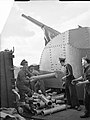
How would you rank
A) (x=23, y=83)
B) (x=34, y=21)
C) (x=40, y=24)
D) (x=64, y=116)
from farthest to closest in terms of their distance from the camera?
1. (x=34, y=21)
2. (x=40, y=24)
3. (x=23, y=83)
4. (x=64, y=116)

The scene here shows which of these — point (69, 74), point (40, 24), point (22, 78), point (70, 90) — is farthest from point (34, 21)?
point (22, 78)

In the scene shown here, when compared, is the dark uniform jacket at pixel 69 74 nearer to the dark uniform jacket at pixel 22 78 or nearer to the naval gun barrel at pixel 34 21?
the dark uniform jacket at pixel 22 78

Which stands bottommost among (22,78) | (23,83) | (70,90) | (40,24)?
(70,90)

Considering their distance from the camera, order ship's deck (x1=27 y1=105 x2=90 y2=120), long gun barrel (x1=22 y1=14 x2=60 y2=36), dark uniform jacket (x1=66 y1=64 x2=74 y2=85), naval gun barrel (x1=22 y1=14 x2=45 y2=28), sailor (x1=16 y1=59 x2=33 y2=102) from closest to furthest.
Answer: ship's deck (x1=27 y1=105 x2=90 y2=120) → sailor (x1=16 y1=59 x2=33 y2=102) → dark uniform jacket (x1=66 y1=64 x2=74 y2=85) → long gun barrel (x1=22 y1=14 x2=60 y2=36) → naval gun barrel (x1=22 y1=14 x2=45 y2=28)

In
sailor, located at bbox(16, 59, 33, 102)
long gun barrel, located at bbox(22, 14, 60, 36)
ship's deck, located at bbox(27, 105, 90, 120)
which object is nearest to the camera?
ship's deck, located at bbox(27, 105, 90, 120)

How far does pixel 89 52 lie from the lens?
22.2ft

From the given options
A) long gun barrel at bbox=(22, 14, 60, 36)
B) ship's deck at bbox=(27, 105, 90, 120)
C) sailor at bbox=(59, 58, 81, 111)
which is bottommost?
ship's deck at bbox=(27, 105, 90, 120)

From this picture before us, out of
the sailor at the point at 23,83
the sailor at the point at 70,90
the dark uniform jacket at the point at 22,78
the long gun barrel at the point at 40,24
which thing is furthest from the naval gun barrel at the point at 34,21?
the dark uniform jacket at the point at 22,78

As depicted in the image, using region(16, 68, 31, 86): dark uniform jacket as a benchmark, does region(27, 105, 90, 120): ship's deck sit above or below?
below

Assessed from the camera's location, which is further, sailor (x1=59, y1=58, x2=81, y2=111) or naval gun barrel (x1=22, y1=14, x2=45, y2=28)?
naval gun barrel (x1=22, y1=14, x2=45, y2=28)

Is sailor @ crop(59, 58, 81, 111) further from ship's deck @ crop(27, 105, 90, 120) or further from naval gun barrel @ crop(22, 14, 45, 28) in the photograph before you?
naval gun barrel @ crop(22, 14, 45, 28)

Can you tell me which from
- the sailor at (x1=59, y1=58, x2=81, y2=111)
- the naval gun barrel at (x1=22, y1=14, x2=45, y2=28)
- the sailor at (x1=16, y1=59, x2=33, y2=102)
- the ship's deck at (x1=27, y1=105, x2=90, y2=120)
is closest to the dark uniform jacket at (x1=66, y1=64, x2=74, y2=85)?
the sailor at (x1=59, y1=58, x2=81, y2=111)

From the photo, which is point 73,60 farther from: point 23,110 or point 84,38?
point 23,110

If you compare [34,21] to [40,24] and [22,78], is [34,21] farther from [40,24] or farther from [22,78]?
[22,78]
